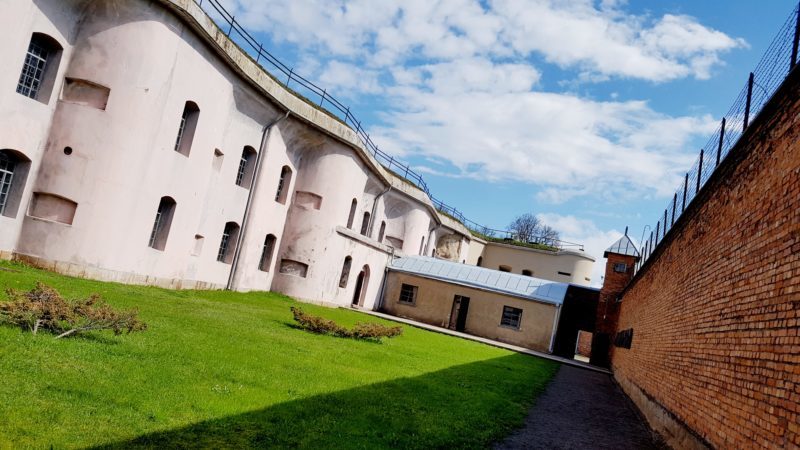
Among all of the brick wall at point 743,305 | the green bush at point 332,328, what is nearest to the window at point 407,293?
the green bush at point 332,328

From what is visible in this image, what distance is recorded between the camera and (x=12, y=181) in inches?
533

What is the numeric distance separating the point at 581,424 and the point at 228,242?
609 inches

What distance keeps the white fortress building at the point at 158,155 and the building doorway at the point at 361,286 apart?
450 cm

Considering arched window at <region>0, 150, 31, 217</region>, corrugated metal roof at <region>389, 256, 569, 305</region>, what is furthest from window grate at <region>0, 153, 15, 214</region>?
corrugated metal roof at <region>389, 256, 569, 305</region>

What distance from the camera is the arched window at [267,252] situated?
2395 centimetres

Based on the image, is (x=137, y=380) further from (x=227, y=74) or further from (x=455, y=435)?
(x=227, y=74)

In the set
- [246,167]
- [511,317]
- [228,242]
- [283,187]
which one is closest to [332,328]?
[228,242]

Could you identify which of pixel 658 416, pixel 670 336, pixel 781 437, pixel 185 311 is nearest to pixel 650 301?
pixel 670 336

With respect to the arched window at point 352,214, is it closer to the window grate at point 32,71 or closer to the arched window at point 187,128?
the arched window at point 187,128

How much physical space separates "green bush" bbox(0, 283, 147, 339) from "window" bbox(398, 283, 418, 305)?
24101mm

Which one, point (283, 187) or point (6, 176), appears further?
point (283, 187)

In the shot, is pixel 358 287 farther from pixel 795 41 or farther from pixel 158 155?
pixel 795 41

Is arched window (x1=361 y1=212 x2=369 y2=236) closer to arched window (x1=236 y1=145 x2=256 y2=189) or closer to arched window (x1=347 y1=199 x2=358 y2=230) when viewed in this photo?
arched window (x1=347 y1=199 x2=358 y2=230)

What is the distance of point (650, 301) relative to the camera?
1337 cm
